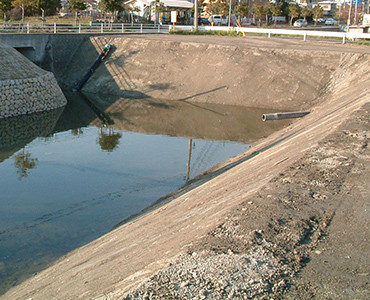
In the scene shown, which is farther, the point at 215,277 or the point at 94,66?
the point at 94,66

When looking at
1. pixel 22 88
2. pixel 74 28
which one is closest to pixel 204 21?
pixel 74 28

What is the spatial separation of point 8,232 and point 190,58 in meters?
26.8

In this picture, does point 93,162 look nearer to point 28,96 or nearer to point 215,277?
point 28,96

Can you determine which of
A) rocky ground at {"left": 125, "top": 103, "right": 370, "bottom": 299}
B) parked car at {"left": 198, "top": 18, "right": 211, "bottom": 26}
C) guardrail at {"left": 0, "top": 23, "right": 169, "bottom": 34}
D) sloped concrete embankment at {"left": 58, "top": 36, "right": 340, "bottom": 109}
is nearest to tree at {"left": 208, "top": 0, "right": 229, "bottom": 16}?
parked car at {"left": 198, "top": 18, "right": 211, "bottom": 26}

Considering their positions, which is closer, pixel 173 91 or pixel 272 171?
pixel 272 171

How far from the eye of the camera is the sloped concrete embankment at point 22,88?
2891cm

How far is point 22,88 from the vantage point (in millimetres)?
29781

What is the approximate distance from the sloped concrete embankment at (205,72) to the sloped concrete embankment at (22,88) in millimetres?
6465

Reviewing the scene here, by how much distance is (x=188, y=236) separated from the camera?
9.41 meters

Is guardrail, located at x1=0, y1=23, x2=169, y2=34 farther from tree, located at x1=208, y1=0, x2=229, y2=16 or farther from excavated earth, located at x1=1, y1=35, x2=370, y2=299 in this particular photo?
excavated earth, located at x1=1, y1=35, x2=370, y2=299

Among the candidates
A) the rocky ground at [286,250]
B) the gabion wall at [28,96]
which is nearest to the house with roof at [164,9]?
the gabion wall at [28,96]

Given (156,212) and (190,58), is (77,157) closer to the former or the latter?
(156,212)

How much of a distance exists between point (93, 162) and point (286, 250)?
13.7 meters

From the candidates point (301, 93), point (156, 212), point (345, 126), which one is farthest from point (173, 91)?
point (156, 212)
